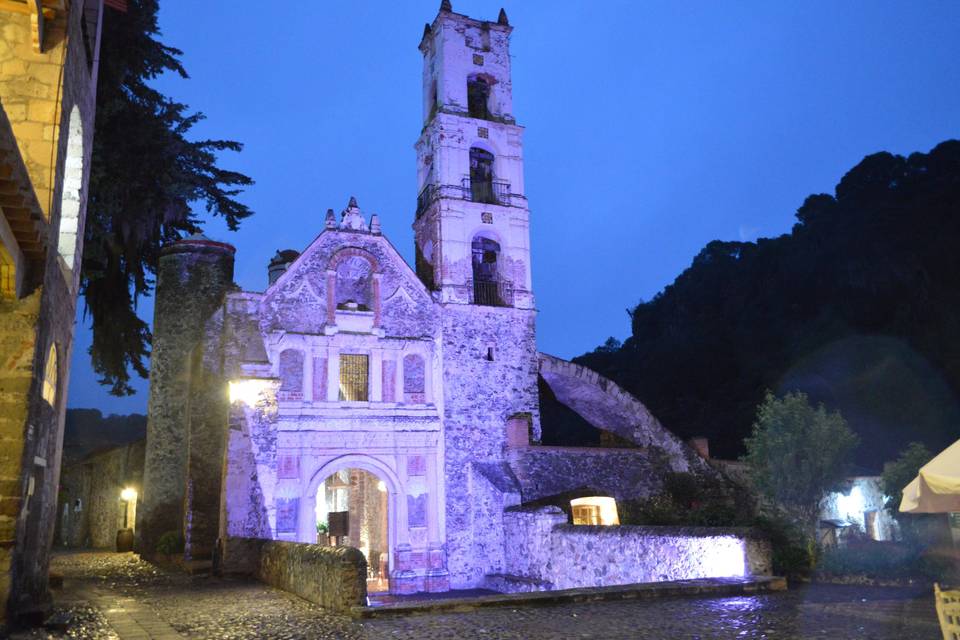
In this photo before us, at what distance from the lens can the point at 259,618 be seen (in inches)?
→ 357

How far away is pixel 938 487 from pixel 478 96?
21.1 meters

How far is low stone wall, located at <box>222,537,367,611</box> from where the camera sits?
9.30 m

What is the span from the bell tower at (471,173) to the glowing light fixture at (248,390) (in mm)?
6056

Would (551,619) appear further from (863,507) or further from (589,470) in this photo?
(863,507)

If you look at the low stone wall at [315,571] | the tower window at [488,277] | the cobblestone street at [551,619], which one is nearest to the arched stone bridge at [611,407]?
the tower window at [488,277]

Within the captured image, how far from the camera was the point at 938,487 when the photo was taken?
256 inches

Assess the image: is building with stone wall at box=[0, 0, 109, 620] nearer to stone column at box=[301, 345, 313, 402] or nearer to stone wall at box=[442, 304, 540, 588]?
stone column at box=[301, 345, 313, 402]

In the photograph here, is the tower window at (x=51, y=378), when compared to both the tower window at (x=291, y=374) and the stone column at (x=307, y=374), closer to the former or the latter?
the tower window at (x=291, y=374)

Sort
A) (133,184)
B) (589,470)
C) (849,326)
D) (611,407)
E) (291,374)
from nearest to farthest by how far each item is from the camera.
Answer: (133,184) < (291,374) < (589,470) < (611,407) < (849,326)

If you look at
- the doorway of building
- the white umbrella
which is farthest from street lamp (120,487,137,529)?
the white umbrella

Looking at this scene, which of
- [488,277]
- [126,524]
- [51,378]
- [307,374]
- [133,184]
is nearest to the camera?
[51,378]

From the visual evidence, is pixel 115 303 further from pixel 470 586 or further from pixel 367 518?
pixel 470 586

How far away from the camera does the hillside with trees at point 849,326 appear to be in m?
30.6

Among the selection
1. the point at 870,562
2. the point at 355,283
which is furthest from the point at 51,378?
the point at 870,562
